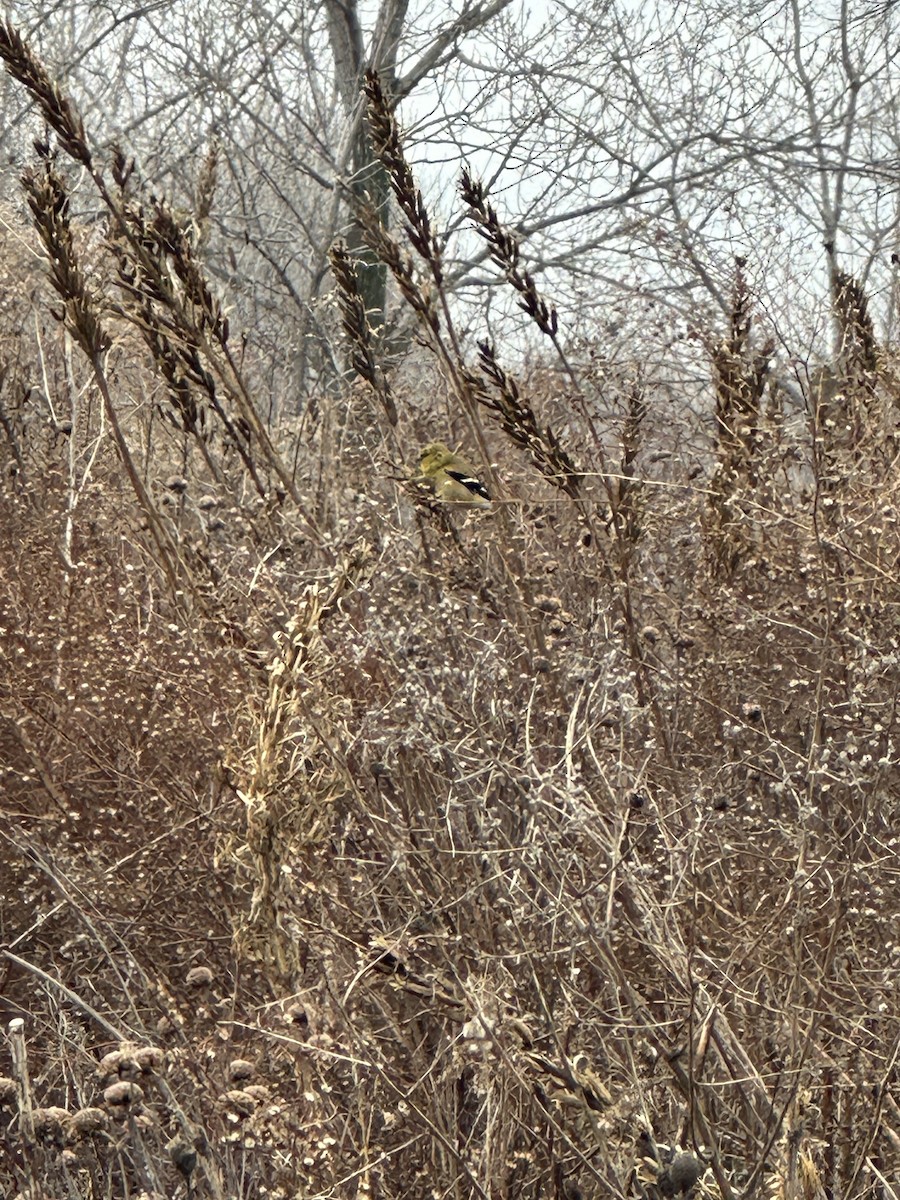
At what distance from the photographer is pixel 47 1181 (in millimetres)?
2137

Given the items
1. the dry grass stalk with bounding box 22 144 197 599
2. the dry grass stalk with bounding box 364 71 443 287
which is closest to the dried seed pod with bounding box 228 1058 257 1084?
the dry grass stalk with bounding box 22 144 197 599

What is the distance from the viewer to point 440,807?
2133 mm

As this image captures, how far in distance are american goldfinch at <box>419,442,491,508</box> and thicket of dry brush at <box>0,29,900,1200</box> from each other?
0.13m

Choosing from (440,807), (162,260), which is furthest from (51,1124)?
(162,260)

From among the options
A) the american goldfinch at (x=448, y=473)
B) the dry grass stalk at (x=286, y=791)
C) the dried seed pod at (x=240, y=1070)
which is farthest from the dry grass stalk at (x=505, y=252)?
the dried seed pod at (x=240, y=1070)

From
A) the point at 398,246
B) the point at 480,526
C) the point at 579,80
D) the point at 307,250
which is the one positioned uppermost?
the point at 579,80

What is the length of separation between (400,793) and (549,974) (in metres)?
0.55

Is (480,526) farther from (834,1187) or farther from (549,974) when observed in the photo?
(834,1187)

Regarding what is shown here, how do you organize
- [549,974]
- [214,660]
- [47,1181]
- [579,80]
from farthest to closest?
1. [579,80]
2. [214,660]
3. [47,1181]
4. [549,974]

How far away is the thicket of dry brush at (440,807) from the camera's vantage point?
1.88 m

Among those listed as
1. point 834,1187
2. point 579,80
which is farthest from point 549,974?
point 579,80

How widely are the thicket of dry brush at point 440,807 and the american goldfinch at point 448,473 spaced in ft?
0.43

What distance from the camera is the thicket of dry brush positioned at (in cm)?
188

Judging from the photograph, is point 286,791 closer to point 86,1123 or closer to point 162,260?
point 86,1123
